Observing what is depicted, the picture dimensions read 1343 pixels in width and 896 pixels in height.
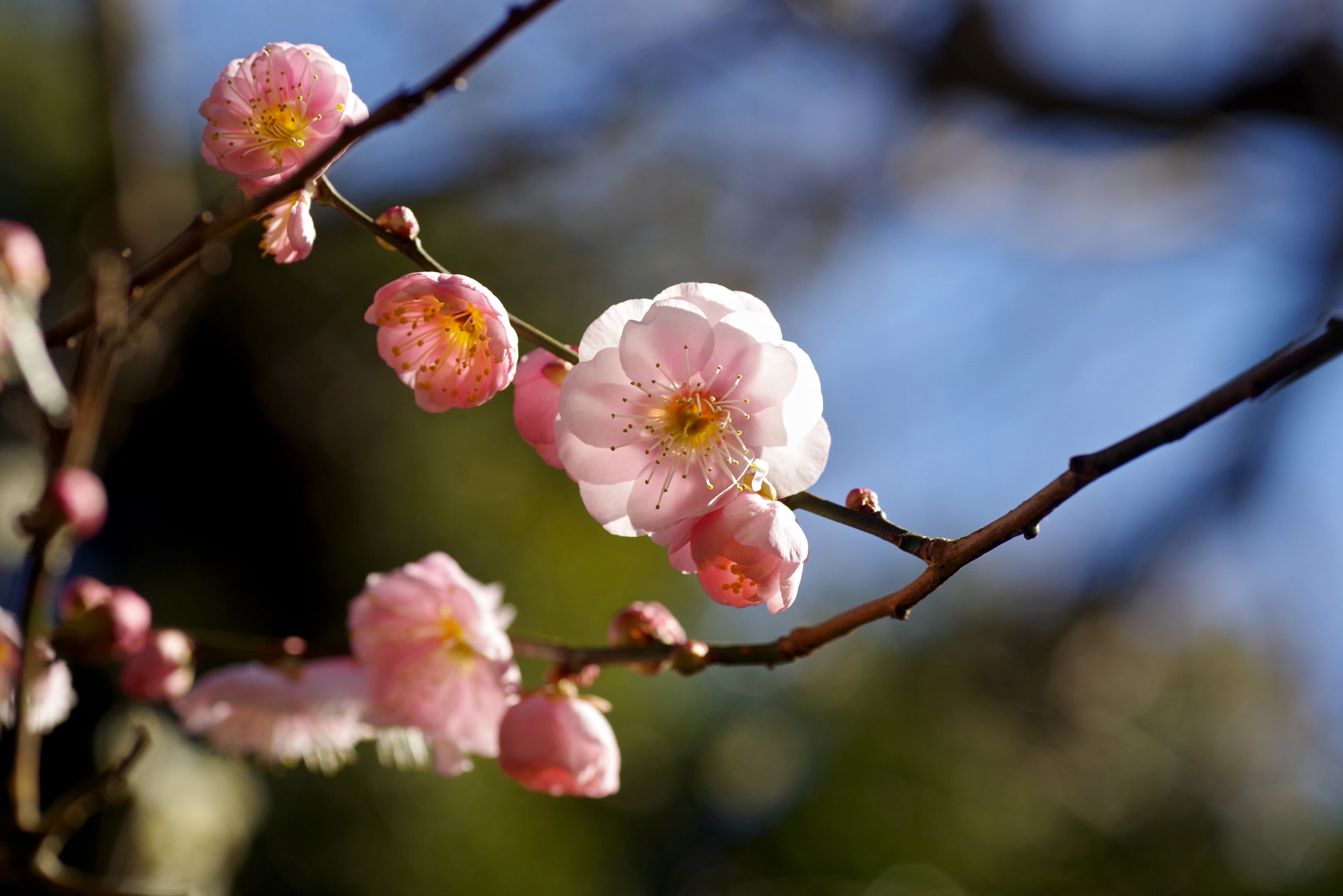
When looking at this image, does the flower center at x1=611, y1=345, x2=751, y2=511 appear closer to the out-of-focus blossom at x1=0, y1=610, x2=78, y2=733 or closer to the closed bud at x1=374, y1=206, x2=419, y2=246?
the closed bud at x1=374, y1=206, x2=419, y2=246

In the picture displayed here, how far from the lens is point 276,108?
54 cm

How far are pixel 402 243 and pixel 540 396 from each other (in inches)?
4.2

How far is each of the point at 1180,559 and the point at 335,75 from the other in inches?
88.7

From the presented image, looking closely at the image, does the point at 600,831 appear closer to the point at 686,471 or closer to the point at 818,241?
the point at 818,241

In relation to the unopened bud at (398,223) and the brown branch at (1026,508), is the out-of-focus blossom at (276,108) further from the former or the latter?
the brown branch at (1026,508)

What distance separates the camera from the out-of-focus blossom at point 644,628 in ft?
1.78

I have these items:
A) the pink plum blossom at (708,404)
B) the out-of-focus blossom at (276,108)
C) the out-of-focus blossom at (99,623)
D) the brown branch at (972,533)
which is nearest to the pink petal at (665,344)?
the pink plum blossom at (708,404)

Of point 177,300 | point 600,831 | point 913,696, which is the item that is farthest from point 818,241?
point 177,300

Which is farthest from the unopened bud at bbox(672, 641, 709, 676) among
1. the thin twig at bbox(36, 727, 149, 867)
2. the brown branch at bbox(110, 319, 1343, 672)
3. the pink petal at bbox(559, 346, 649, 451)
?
the thin twig at bbox(36, 727, 149, 867)

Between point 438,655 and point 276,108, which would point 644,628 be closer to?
point 438,655

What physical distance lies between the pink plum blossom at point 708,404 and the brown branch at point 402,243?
14 millimetres

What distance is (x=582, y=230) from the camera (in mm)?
2387

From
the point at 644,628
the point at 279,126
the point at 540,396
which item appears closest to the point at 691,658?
the point at 644,628

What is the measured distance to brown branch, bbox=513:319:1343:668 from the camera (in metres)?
0.26
